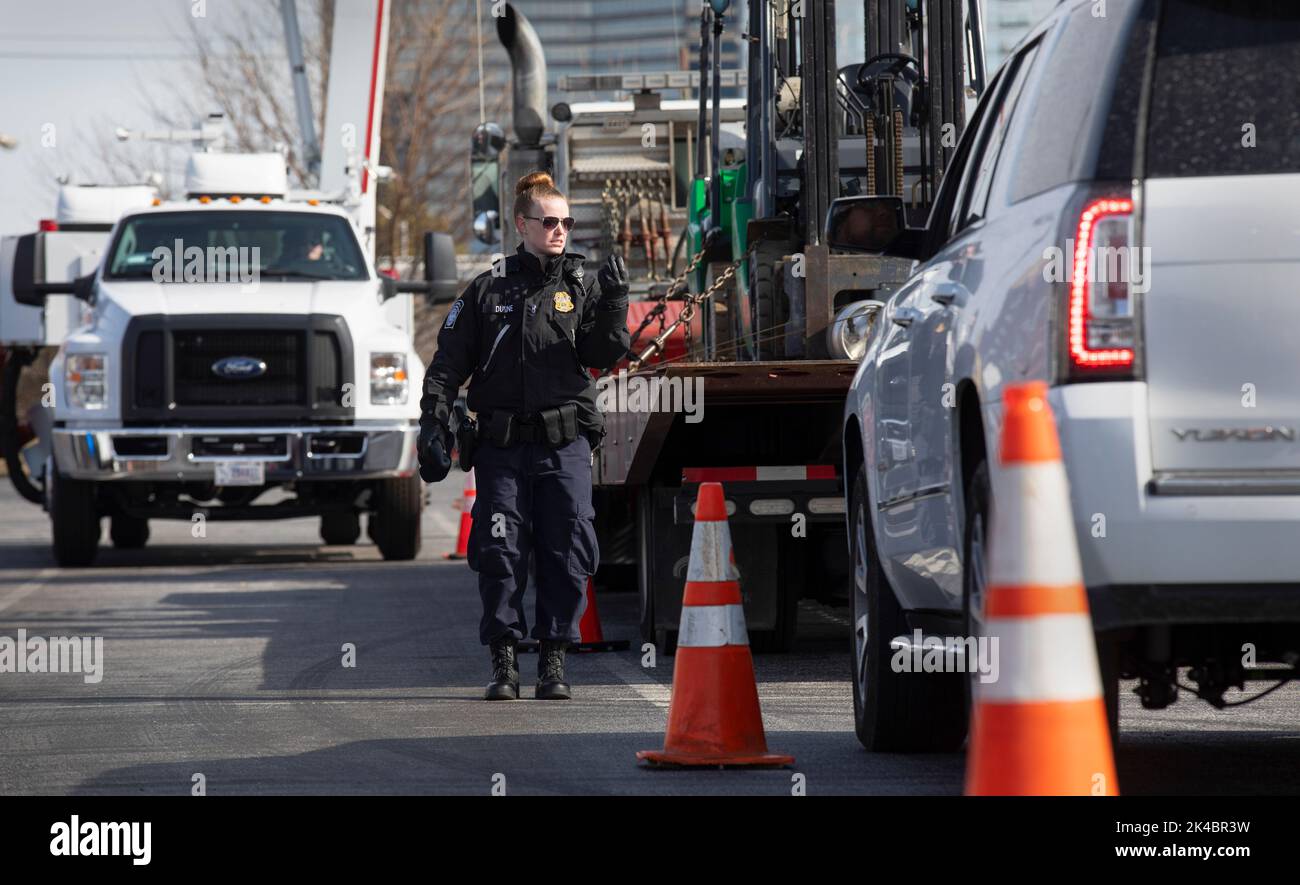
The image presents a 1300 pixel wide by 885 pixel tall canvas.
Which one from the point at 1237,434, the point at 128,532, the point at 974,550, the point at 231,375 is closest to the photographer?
the point at 1237,434

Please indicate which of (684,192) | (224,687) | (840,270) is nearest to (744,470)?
(840,270)

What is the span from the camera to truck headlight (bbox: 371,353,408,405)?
17.3 meters

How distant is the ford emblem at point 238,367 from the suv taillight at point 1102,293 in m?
12.8

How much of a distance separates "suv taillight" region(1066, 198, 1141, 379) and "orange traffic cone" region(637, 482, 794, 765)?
2120 mm

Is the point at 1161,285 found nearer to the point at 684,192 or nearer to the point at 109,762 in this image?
the point at 109,762

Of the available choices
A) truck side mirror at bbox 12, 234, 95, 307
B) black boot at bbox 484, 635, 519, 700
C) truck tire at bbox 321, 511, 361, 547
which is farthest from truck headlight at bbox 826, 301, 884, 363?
truck tire at bbox 321, 511, 361, 547

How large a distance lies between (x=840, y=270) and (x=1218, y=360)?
19.1ft

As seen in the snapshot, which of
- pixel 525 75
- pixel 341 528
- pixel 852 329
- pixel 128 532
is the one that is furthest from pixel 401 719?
pixel 128 532

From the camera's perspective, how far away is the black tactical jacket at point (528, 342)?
347 inches

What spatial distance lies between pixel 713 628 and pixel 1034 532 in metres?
2.44

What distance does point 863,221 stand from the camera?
21.7 feet

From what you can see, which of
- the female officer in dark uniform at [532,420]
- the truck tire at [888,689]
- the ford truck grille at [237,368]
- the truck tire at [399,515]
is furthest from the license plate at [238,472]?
the truck tire at [888,689]

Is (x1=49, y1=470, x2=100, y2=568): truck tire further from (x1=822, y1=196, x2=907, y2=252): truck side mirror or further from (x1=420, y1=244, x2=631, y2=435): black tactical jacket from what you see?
(x1=822, y1=196, x2=907, y2=252): truck side mirror

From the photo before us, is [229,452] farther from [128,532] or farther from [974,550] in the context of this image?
[974,550]
